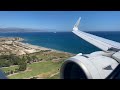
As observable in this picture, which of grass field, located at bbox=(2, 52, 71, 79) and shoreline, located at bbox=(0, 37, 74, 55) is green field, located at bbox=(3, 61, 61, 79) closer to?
grass field, located at bbox=(2, 52, 71, 79)

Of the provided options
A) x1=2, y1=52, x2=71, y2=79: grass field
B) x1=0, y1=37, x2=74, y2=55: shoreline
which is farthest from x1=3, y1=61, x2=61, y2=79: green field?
x1=0, y1=37, x2=74, y2=55: shoreline

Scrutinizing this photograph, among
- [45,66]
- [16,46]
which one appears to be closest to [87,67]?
[45,66]

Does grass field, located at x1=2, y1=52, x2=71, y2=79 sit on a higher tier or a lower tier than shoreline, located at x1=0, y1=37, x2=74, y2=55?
lower

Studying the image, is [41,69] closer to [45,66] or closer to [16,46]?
[45,66]

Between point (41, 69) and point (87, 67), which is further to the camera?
point (41, 69)

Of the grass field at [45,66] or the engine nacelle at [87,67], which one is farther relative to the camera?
the grass field at [45,66]

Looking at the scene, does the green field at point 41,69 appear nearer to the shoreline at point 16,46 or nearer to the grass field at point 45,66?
the grass field at point 45,66

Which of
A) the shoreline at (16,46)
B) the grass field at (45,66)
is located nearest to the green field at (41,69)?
the grass field at (45,66)
